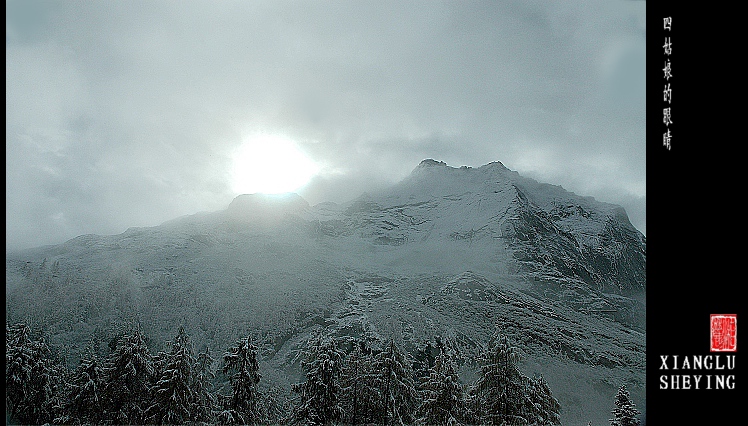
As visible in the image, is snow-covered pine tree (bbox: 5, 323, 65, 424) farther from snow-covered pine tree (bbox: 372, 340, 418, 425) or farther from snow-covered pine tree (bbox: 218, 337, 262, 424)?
snow-covered pine tree (bbox: 372, 340, 418, 425)

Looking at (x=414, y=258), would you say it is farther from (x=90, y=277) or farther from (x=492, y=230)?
(x=90, y=277)

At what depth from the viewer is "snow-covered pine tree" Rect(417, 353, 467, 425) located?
10969 millimetres

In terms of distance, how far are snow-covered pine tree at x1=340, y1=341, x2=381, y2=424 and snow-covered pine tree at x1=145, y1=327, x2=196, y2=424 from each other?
3875 mm

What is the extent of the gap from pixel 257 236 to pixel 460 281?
30.5 metres

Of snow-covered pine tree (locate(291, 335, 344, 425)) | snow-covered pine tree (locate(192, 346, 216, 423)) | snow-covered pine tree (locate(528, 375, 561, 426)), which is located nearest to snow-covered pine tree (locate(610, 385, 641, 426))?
snow-covered pine tree (locate(528, 375, 561, 426))

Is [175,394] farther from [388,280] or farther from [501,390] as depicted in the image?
[388,280]

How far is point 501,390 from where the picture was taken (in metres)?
10.6

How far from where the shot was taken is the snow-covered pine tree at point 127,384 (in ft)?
40.1
